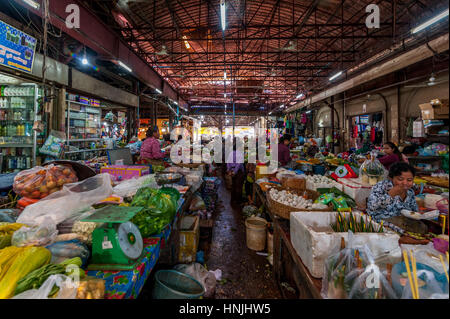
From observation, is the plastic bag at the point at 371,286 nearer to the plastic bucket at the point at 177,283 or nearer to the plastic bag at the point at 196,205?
the plastic bucket at the point at 177,283

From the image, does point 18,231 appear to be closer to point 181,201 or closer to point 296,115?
point 181,201

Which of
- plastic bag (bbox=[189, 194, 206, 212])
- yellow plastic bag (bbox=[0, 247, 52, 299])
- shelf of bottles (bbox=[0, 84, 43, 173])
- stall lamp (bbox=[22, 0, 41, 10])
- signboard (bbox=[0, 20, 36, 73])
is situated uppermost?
stall lamp (bbox=[22, 0, 41, 10])

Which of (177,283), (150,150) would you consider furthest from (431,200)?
(150,150)

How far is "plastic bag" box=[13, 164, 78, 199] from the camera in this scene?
2146mm

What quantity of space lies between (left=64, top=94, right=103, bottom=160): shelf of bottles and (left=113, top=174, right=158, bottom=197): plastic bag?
4.39 metres

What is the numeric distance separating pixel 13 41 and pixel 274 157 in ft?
21.3

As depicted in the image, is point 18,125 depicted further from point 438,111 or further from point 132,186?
point 438,111

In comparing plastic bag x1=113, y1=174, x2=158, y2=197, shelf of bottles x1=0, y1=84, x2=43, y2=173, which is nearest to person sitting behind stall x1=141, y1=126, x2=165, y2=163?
plastic bag x1=113, y1=174, x2=158, y2=197

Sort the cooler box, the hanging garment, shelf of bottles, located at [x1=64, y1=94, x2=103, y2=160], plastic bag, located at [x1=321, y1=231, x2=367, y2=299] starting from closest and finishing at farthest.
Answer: plastic bag, located at [x1=321, y1=231, x2=367, y2=299], the cooler box, shelf of bottles, located at [x1=64, y1=94, x2=103, y2=160], the hanging garment

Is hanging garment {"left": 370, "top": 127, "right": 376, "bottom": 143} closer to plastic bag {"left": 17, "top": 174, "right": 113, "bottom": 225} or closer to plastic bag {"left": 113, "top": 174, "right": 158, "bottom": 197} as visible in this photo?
plastic bag {"left": 113, "top": 174, "right": 158, "bottom": 197}

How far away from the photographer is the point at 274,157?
6.62 m

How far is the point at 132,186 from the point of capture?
295 centimetres

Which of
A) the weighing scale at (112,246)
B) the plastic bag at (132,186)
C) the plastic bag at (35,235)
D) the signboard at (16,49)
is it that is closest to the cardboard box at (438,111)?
the weighing scale at (112,246)
